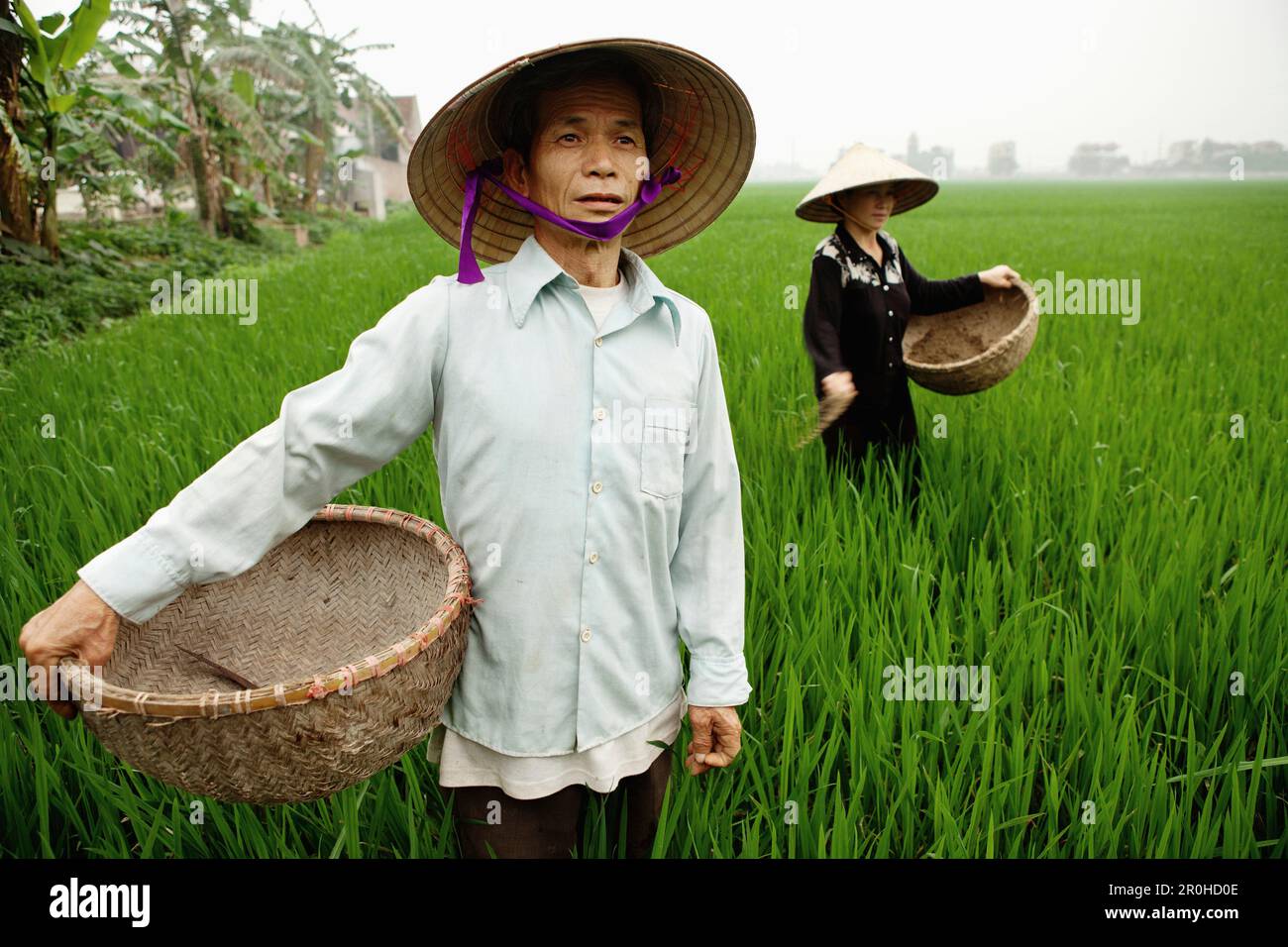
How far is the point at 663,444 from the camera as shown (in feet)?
3.76

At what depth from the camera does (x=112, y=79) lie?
873 centimetres

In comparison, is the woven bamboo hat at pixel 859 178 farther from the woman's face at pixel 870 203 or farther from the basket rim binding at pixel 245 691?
the basket rim binding at pixel 245 691

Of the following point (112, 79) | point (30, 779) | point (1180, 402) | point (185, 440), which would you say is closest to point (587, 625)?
point (30, 779)

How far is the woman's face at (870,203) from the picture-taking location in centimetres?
243

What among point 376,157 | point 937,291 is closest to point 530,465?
point 937,291

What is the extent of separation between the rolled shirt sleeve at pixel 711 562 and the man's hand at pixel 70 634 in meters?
0.73

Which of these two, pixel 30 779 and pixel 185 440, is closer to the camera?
pixel 30 779

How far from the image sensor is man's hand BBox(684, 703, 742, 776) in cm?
123

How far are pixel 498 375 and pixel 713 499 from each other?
1.21 feet

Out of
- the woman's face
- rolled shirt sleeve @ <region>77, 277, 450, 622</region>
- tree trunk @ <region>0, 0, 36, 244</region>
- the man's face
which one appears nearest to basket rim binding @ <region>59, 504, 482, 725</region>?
rolled shirt sleeve @ <region>77, 277, 450, 622</region>

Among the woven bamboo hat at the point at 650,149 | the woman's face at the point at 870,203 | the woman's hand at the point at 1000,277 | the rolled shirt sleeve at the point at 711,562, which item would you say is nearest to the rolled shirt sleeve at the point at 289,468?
the woven bamboo hat at the point at 650,149

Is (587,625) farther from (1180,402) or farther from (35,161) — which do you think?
(35,161)

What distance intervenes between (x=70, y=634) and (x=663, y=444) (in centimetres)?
72

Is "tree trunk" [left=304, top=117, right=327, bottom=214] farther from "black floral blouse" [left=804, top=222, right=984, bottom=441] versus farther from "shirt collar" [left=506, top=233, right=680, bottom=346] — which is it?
"shirt collar" [left=506, top=233, right=680, bottom=346]
